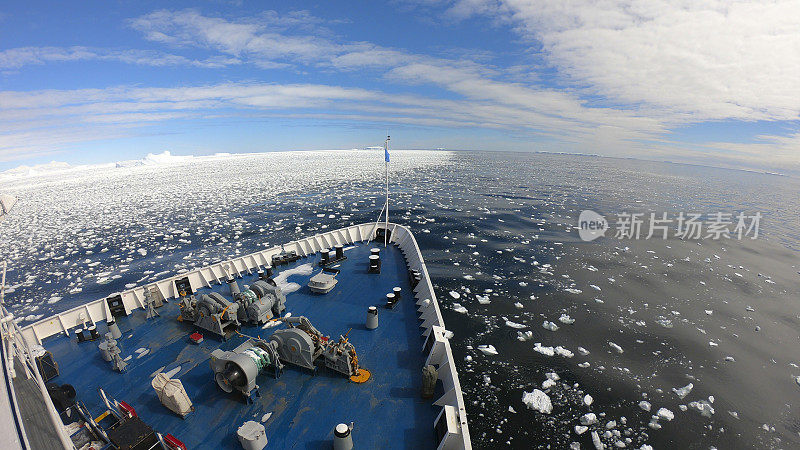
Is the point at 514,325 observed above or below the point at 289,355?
below

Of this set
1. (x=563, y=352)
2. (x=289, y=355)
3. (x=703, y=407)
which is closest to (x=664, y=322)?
(x=703, y=407)

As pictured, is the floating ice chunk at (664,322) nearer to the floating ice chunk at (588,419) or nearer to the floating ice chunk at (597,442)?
the floating ice chunk at (588,419)

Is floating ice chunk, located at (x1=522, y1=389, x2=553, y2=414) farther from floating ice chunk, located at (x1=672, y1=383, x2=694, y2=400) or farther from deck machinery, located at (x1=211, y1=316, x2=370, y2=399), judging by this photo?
deck machinery, located at (x1=211, y1=316, x2=370, y2=399)

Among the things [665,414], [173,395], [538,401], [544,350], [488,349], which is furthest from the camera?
[544,350]

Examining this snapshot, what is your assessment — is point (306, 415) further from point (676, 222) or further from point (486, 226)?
point (676, 222)

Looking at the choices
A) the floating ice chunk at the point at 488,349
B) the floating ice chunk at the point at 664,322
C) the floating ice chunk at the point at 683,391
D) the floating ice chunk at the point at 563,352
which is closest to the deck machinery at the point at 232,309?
the floating ice chunk at the point at 488,349

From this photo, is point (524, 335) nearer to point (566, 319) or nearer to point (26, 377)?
point (566, 319)

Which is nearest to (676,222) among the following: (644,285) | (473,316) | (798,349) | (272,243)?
(644,285)
